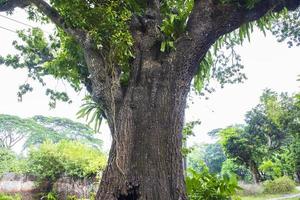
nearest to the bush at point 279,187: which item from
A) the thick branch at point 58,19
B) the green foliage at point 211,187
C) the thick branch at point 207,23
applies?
the green foliage at point 211,187

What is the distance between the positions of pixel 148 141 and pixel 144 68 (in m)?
1.05

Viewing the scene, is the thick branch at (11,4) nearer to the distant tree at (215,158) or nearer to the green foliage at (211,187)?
the green foliage at (211,187)

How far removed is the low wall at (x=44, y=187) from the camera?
13.7 m

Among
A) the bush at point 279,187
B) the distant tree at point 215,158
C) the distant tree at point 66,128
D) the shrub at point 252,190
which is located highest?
the distant tree at point 66,128

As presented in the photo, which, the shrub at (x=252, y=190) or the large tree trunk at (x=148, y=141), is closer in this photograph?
the large tree trunk at (x=148, y=141)

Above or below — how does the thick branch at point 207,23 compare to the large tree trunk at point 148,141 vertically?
above

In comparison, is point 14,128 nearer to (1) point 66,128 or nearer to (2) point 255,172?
(1) point 66,128

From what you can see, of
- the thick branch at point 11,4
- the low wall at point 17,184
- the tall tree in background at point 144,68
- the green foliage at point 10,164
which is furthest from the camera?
the green foliage at point 10,164

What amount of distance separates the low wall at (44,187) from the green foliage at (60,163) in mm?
309

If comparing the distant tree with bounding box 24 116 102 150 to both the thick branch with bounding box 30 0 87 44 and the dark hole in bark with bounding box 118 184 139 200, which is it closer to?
the thick branch with bounding box 30 0 87 44

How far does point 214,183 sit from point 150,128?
1821 millimetres

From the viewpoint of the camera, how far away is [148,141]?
3605mm

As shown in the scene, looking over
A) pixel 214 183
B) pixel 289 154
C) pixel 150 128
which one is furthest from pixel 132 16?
pixel 289 154

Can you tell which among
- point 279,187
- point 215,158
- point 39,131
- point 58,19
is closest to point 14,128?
point 39,131
